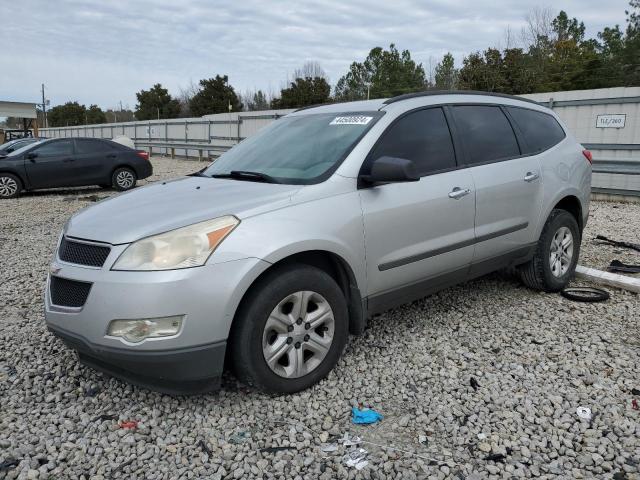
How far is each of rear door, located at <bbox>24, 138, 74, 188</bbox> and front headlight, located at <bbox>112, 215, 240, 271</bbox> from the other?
37.5ft

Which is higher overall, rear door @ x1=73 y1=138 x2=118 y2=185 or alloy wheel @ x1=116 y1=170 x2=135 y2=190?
rear door @ x1=73 y1=138 x2=118 y2=185

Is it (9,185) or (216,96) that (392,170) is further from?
(216,96)

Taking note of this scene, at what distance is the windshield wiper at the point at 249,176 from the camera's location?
3.42 metres

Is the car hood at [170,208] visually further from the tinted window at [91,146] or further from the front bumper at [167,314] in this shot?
the tinted window at [91,146]

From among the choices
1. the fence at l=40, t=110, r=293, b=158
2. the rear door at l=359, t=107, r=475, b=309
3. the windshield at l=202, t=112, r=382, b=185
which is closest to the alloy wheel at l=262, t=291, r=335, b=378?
the rear door at l=359, t=107, r=475, b=309

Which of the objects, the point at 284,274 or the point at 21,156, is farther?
the point at 21,156

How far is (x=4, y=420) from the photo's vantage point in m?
2.88

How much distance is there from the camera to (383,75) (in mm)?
38094

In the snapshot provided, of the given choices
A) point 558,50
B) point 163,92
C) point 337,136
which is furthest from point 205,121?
point 163,92

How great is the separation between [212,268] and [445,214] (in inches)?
71.5

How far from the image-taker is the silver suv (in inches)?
104

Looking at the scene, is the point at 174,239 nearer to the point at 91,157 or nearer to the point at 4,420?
the point at 4,420

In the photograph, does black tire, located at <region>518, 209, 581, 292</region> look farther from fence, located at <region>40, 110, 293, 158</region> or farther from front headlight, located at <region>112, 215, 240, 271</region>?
fence, located at <region>40, 110, 293, 158</region>

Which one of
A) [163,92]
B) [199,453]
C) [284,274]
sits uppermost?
Answer: [163,92]
